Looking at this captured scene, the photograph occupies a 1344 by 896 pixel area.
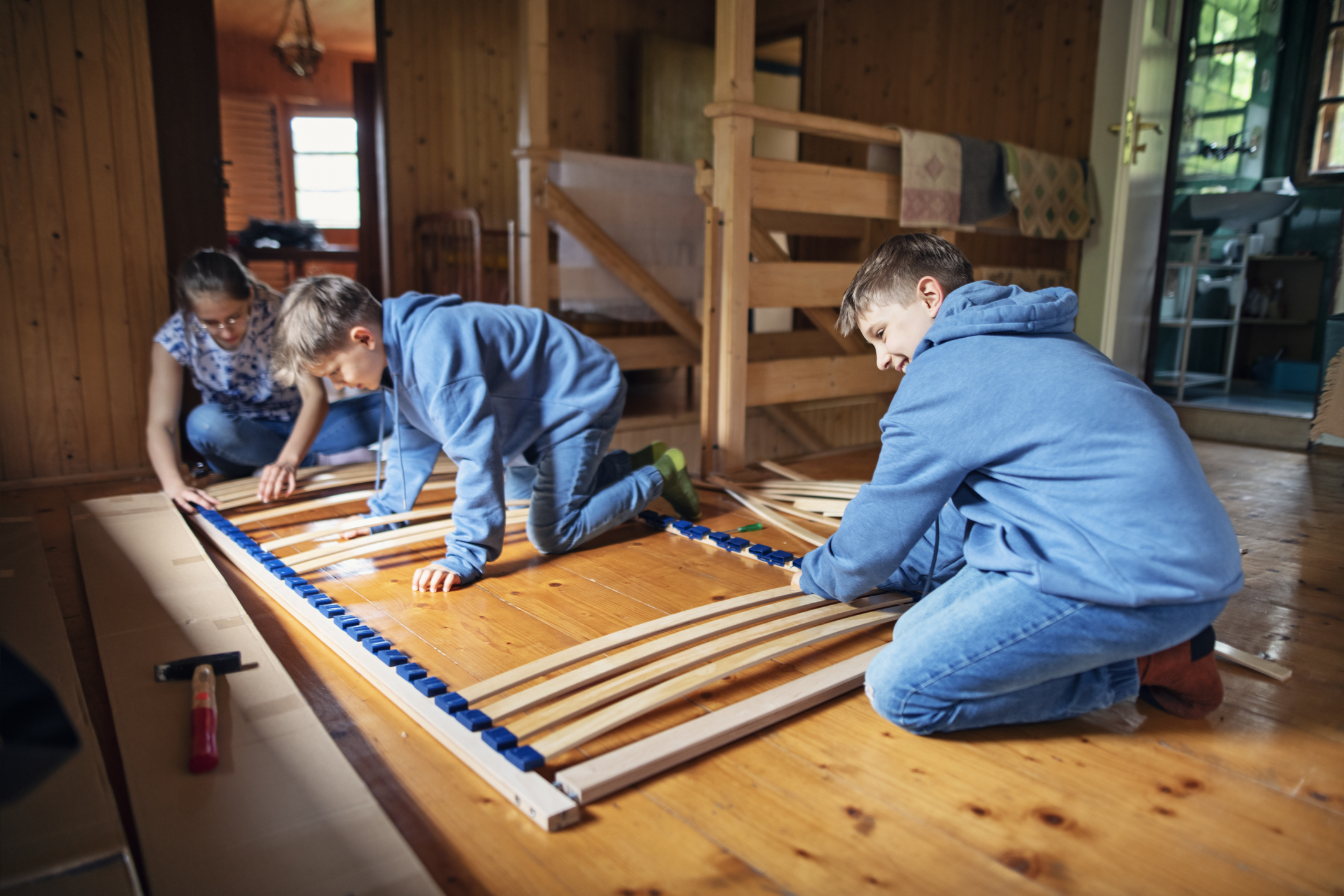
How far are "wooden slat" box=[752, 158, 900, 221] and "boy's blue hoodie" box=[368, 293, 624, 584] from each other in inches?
38.0

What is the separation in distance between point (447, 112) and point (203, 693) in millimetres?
4024

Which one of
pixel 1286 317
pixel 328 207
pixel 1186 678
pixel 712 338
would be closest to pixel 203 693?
pixel 1186 678

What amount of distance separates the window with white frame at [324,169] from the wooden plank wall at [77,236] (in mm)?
5633

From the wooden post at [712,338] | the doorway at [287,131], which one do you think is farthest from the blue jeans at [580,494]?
the doorway at [287,131]

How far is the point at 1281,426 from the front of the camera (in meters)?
3.82

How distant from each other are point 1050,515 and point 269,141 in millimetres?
8613

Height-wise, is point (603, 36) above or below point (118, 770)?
above

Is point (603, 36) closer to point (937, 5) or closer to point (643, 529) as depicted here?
point (937, 5)

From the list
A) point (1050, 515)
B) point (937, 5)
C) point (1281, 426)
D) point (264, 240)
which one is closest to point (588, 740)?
point (1050, 515)

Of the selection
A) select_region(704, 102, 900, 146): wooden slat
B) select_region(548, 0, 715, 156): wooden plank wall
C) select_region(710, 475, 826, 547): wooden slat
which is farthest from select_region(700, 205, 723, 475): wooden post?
select_region(548, 0, 715, 156): wooden plank wall

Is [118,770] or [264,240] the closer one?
[118,770]

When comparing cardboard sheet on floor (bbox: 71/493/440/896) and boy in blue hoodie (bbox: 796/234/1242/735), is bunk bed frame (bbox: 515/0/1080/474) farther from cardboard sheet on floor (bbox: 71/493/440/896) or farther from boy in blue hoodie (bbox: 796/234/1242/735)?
cardboard sheet on floor (bbox: 71/493/440/896)

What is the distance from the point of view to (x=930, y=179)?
321 centimetres

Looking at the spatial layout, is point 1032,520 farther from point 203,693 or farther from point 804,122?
point 804,122
